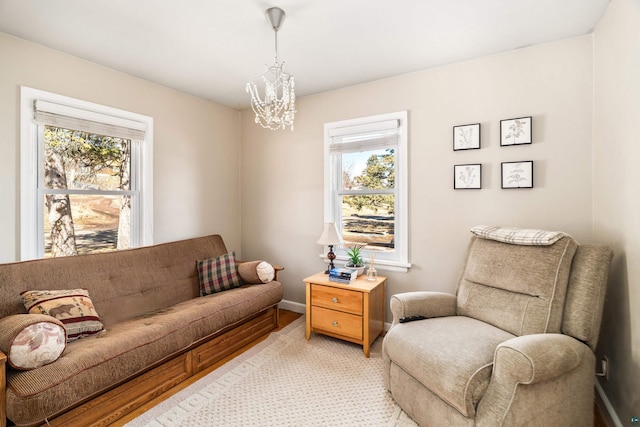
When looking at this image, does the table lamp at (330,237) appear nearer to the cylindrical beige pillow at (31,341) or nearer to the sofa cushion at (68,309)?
the sofa cushion at (68,309)

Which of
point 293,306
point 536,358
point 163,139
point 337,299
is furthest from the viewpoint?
point 293,306

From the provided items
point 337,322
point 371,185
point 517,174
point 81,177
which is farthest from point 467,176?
point 81,177

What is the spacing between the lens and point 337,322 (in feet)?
8.69

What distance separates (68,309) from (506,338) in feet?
8.81

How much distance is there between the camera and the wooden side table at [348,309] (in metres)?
2.53

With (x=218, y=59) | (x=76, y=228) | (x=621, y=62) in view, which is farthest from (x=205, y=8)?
(x=621, y=62)

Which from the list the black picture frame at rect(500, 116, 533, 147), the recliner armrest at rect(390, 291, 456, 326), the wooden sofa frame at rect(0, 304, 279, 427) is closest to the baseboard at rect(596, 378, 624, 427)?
the recliner armrest at rect(390, 291, 456, 326)

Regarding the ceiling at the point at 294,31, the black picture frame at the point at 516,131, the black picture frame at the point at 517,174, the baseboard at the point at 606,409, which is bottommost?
the baseboard at the point at 606,409

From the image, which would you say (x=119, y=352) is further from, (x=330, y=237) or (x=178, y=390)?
(x=330, y=237)

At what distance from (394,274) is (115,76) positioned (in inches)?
124

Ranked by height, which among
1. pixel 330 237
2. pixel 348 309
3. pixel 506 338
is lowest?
pixel 348 309

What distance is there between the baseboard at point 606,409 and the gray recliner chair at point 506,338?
296 mm

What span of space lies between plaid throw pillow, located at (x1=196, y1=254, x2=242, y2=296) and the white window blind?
4.53ft

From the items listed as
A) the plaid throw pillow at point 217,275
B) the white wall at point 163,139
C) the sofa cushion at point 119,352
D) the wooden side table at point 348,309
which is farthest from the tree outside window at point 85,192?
the wooden side table at point 348,309
